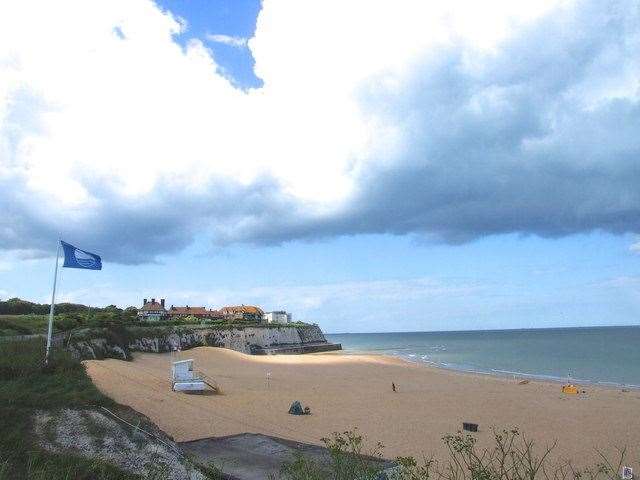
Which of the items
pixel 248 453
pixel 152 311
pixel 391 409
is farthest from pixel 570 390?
pixel 152 311

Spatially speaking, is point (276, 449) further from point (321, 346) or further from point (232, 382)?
point (321, 346)

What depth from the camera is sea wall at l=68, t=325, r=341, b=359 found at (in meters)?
37.7

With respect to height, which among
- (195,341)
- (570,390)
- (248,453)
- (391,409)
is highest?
(195,341)

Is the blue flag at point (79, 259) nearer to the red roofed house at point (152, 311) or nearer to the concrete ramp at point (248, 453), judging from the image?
the concrete ramp at point (248, 453)

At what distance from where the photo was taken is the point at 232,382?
105ft

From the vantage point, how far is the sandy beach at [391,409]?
1770cm

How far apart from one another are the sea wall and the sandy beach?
7.93 m

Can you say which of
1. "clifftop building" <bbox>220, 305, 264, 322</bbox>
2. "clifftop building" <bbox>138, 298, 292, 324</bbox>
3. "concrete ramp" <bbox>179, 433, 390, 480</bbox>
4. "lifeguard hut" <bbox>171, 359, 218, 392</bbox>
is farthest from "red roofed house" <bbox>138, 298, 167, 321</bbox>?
"concrete ramp" <bbox>179, 433, 390, 480</bbox>

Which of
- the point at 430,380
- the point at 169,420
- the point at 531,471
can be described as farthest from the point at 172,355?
the point at 531,471

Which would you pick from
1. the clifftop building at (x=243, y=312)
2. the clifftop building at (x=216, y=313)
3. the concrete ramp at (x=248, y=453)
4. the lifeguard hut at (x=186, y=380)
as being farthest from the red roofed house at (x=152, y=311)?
the concrete ramp at (x=248, y=453)

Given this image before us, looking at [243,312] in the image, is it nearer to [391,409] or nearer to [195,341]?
[195,341]

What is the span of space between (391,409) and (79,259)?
1537 cm

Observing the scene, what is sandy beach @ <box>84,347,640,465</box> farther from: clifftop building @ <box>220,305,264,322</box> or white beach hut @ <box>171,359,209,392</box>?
clifftop building @ <box>220,305,264,322</box>

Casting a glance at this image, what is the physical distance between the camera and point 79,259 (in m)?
17.0
